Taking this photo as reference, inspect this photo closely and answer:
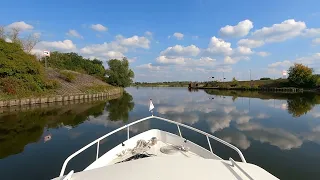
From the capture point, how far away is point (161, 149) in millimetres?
6836

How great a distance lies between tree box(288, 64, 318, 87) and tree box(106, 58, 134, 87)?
5230 centimetres

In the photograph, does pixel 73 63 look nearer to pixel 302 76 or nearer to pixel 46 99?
pixel 46 99

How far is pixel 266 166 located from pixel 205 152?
2.87m

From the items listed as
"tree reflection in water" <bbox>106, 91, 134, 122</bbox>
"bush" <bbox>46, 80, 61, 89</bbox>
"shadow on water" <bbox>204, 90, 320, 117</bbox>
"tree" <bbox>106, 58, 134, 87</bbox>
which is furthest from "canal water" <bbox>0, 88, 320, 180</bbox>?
"tree" <bbox>106, 58, 134, 87</bbox>

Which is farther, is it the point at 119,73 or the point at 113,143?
the point at 119,73

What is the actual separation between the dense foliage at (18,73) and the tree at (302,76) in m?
68.1

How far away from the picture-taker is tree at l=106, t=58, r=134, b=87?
6569cm


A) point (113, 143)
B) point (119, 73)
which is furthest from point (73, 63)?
point (113, 143)

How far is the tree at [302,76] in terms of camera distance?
207 ft

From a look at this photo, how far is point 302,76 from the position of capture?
64.5 m

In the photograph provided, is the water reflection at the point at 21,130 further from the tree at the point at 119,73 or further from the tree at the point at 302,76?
the tree at the point at 302,76

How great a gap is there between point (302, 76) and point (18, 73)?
7224 centimetres

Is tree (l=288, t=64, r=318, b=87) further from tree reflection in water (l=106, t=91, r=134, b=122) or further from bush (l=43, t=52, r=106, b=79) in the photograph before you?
bush (l=43, t=52, r=106, b=79)

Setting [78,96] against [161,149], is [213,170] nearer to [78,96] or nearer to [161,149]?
[161,149]
